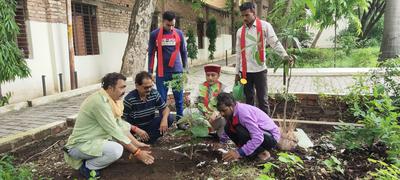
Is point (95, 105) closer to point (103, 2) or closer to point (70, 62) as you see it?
point (70, 62)

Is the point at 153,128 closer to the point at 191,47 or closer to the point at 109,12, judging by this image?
the point at 109,12

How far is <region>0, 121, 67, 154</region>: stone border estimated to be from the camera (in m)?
4.39

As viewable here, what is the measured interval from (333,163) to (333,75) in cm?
818

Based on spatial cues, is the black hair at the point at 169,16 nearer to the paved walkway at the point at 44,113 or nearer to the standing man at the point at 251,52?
the paved walkway at the point at 44,113

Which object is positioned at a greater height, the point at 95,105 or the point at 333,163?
the point at 95,105

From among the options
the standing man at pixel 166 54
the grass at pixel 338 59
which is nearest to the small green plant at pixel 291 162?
the standing man at pixel 166 54

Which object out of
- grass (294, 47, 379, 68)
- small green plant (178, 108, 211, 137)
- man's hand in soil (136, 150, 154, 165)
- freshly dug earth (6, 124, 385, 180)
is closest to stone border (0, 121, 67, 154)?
freshly dug earth (6, 124, 385, 180)

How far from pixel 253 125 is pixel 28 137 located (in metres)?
3.12

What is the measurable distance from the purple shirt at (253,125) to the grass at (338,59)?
325 inches

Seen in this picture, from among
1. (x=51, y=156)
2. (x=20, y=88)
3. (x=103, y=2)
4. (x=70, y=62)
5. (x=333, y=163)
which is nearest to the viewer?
(x=333, y=163)

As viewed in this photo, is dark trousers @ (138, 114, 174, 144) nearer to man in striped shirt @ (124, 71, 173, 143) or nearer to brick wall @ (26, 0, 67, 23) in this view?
man in striped shirt @ (124, 71, 173, 143)

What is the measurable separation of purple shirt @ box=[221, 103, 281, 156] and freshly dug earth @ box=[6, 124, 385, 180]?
0.68ft

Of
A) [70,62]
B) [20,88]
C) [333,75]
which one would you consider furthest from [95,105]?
[333,75]

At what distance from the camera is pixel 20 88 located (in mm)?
7965
